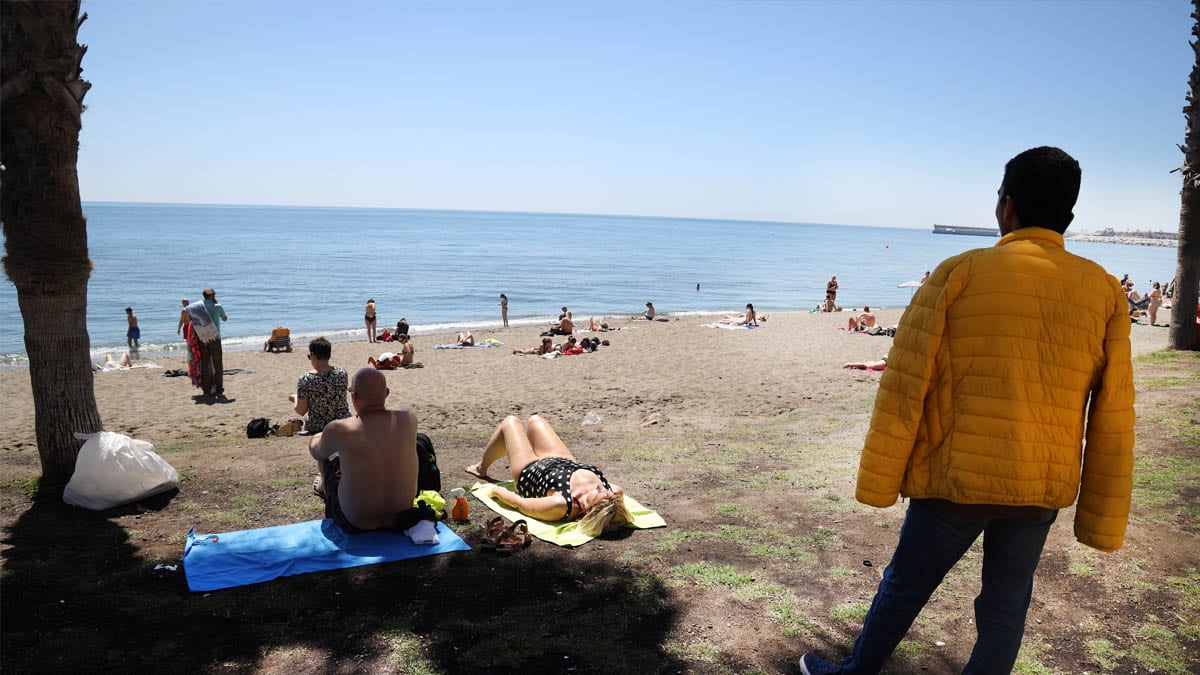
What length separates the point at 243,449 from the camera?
7332 millimetres

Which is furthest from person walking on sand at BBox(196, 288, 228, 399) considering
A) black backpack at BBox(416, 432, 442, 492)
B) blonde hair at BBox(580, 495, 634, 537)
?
blonde hair at BBox(580, 495, 634, 537)

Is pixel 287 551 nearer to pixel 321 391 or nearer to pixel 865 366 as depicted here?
pixel 321 391

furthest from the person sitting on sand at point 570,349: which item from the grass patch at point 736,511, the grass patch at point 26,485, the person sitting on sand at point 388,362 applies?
the grass patch at point 26,485

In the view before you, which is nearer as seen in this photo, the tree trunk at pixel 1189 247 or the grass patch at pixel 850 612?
the grass patch at pixel 850 612

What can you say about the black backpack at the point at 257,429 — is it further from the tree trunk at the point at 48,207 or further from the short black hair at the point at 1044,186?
the short black hair at the point at 1044,186

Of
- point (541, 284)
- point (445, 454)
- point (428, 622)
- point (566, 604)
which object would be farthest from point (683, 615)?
point (541, 284)

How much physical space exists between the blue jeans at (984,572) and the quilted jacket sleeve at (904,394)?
199 millimetres

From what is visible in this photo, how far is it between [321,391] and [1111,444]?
7049 millimetres

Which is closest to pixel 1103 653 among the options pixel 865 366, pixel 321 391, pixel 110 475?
pixel 110 475

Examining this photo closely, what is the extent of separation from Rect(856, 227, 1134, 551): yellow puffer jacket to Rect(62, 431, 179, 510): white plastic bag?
5269 millimetres

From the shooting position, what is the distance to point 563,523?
5156 millimetres

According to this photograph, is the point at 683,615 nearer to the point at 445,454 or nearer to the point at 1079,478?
the point at 1079,478

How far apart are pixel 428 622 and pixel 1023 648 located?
9.74ft

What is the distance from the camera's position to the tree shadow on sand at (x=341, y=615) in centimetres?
326
